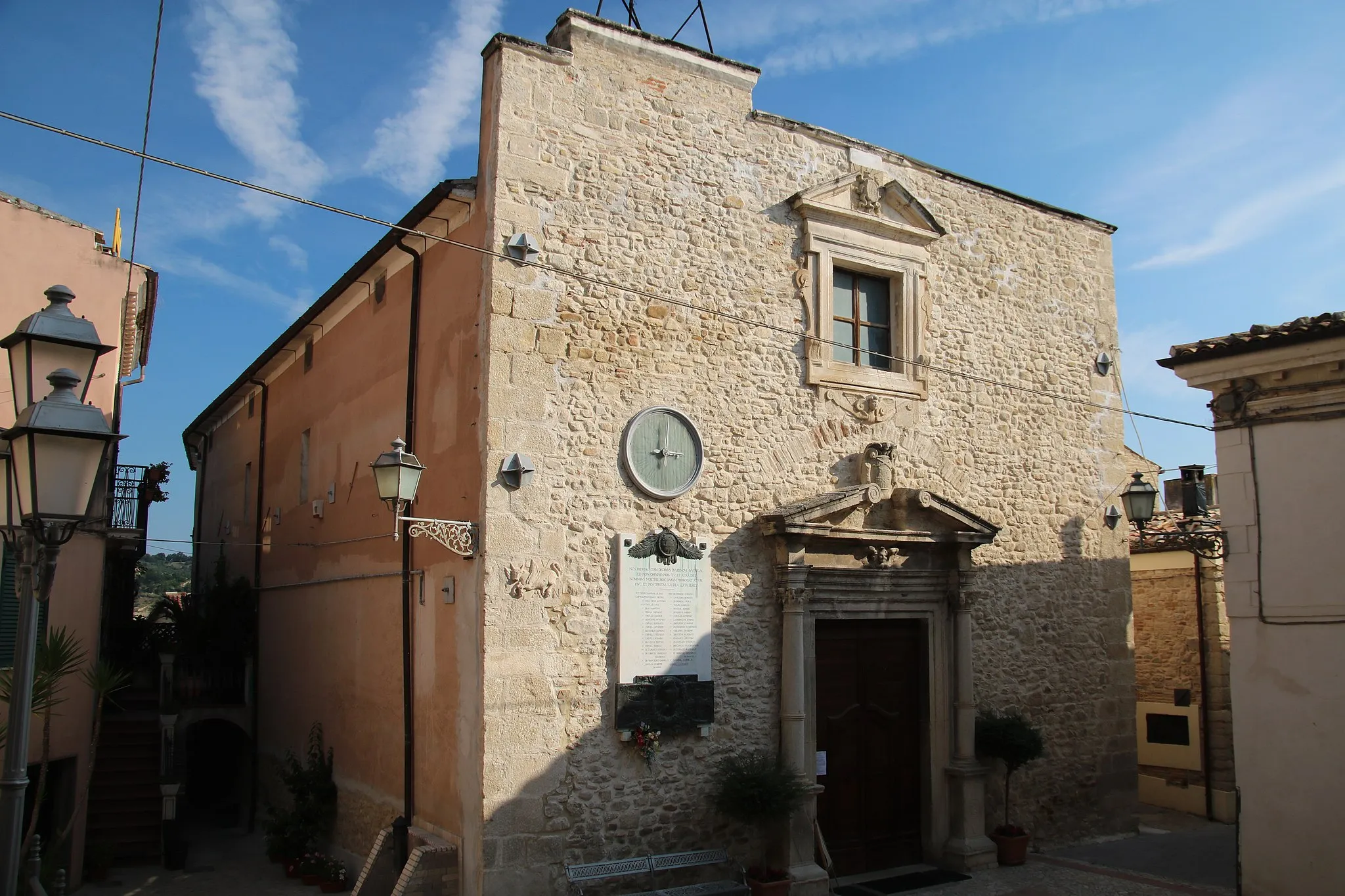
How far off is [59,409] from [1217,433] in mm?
8925

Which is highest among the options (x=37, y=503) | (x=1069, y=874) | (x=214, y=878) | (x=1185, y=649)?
(x=37, y=503)

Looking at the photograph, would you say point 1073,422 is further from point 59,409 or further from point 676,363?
point 59,409

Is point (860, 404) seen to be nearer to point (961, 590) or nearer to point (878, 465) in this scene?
point (878, 465)

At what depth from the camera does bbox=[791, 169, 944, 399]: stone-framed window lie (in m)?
10.3

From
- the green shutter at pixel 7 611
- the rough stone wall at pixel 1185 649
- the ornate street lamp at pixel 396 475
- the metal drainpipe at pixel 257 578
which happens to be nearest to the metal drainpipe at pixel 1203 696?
the rough stone wall at pixel 1185 649

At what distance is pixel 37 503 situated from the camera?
448 cm

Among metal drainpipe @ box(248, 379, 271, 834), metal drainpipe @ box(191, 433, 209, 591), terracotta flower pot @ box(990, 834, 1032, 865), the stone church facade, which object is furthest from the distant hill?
terracotta flower pot @ box(990, 834, 1032, 865)

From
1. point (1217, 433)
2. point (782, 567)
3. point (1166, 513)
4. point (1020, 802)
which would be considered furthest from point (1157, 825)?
point (782, 567)

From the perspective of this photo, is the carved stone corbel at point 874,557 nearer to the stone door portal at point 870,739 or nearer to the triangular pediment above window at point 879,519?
the triangular pediment above window at point 879,519

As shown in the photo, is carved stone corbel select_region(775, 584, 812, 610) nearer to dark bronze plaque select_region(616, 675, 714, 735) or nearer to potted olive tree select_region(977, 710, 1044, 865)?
dark bronze plaque select_region(616, 675, 714, 735)

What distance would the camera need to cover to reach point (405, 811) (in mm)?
9188

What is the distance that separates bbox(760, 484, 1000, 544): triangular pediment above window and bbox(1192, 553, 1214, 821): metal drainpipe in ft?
16.6

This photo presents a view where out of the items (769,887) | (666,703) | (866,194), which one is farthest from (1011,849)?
(866,194)

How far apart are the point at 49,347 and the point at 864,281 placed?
26.1ft
